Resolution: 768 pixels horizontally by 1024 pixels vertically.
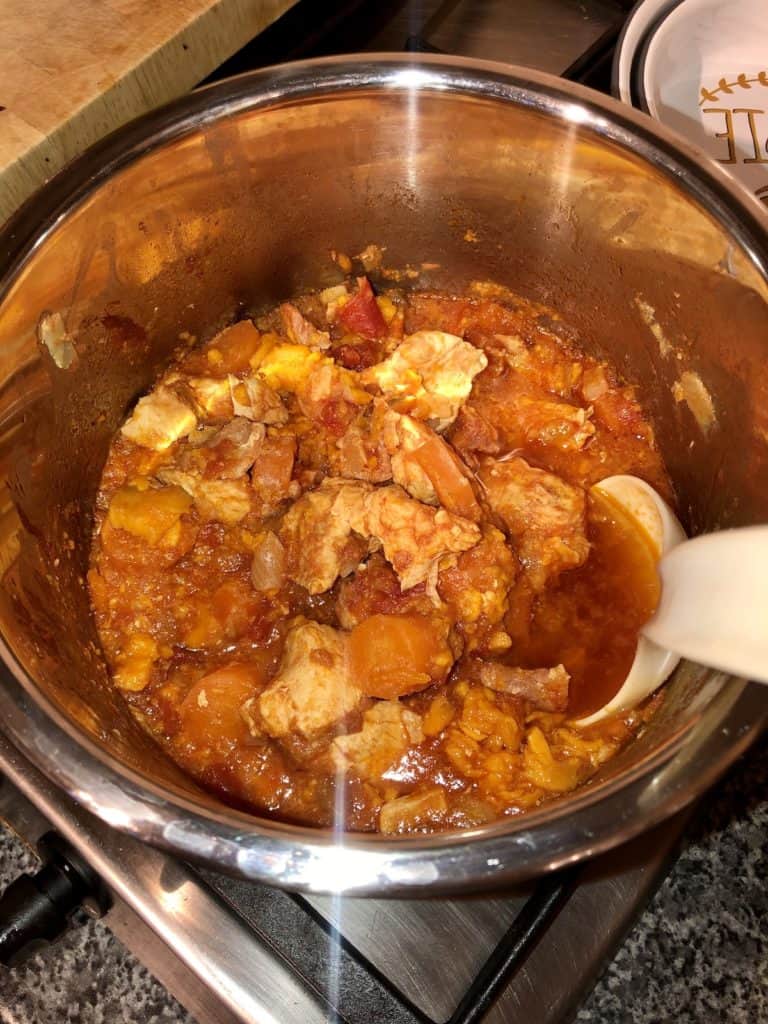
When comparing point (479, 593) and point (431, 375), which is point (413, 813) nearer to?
point (479, 593)

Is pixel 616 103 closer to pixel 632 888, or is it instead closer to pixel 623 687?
pixel 623 687

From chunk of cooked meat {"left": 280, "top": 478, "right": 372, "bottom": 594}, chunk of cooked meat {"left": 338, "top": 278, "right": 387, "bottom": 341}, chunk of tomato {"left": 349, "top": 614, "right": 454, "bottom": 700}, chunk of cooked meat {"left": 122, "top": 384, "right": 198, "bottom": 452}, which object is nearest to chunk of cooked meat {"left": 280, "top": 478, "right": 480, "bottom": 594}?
chunk of cooked meat {"left": 280, "top": 478, "right": 372, "bottom": 594}

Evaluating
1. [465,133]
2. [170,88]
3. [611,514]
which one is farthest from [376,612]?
[170,88]

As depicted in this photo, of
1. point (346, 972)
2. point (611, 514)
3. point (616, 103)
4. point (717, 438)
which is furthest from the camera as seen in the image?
point (611, 514)

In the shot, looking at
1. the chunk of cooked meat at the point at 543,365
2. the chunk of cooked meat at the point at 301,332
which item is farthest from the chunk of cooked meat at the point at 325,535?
the chunk of cooked meat at the point at 543,365

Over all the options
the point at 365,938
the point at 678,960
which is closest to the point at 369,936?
the point at 365,938

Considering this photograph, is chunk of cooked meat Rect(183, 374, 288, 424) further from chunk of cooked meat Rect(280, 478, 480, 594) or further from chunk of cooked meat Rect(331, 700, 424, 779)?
chunk of cooked meat Rect(331, 700, 424, 779)
